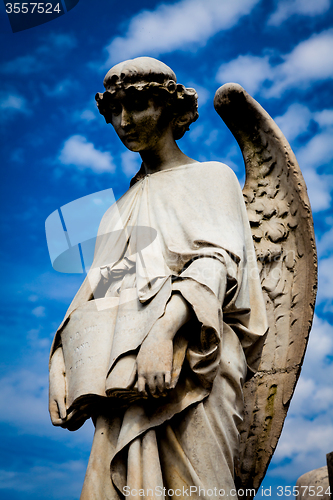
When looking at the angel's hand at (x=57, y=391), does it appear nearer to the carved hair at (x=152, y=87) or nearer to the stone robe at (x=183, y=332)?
the stone robe at (x=183, y=332)

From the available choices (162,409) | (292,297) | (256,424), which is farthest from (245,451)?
(162,409)

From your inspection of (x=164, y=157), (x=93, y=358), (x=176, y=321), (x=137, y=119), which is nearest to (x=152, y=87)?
(x=137, y=119)

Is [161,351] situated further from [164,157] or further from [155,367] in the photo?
[164,157]

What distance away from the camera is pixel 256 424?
4.79 m

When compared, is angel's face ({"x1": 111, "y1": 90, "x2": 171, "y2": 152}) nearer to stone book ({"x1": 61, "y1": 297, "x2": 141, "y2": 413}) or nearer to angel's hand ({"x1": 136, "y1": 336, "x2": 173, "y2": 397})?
stone book ({"x1": 61, "y1": 297, "x2": 141, "y2": 413})

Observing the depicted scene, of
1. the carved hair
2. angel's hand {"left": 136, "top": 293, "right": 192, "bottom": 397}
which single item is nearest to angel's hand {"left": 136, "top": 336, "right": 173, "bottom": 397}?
angel's hand {"left": 136, "top": 293, "right": 192, "bottom": 397}

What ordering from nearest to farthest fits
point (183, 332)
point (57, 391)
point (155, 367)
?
point (155, 367), point (183, 332), point (57, 391)

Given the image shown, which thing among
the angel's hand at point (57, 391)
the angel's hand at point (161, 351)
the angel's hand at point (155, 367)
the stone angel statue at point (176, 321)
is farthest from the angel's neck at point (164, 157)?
the angel's hand at point (155, 367)

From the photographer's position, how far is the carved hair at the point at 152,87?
4.19 meters

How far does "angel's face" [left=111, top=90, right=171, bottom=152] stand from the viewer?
4238 mm

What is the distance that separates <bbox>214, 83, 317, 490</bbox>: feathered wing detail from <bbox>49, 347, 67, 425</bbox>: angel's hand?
1.64 meters

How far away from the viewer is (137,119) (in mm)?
4273

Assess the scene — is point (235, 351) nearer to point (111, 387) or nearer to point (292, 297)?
point (111, 387)

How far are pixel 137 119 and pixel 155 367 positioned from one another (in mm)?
1847
